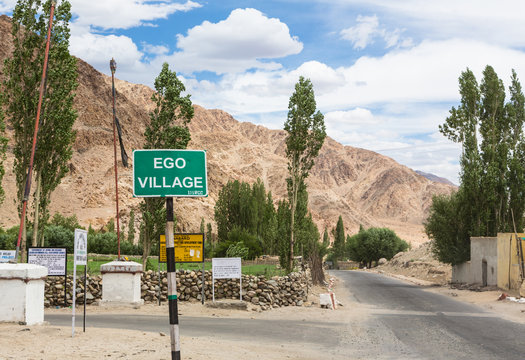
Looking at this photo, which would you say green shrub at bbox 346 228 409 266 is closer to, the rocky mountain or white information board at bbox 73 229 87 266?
the rocky mountain

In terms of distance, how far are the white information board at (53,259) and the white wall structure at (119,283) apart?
1497 mm

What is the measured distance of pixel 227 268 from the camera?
2238 centimetres

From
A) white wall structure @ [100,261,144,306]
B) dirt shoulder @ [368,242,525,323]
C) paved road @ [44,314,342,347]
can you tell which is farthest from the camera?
dirt shoulder @ [368,242,525,323]

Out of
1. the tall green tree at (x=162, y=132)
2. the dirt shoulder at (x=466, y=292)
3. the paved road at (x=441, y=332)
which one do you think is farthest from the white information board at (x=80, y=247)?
the dirt shoulder at (x=466, y=292)

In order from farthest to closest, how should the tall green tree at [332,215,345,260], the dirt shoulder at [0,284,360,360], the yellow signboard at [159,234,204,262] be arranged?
the tall green tree at [332,215,345,260], the yellow signboard at [159,234,204,262], the dirt shoulder at [0,284,360,360]

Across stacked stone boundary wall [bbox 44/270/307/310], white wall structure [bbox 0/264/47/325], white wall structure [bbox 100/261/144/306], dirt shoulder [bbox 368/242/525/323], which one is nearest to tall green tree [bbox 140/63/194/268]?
stacked stone boundary wall [bbox 44/270/307/310]

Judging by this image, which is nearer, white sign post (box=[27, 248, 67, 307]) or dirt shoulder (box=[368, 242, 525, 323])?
white sign post (box=[27, 248, 67, 307])

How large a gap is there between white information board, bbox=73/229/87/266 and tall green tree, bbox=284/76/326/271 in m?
18.9

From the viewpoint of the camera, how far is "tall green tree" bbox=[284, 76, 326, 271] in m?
31.0

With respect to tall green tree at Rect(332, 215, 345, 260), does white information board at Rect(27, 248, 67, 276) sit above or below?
above

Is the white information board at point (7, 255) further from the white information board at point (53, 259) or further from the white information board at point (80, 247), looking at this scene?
the white information board at point (80, 247)

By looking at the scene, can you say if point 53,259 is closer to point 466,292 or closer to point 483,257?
point 466,292

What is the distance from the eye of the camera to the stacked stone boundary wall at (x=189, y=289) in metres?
22.8

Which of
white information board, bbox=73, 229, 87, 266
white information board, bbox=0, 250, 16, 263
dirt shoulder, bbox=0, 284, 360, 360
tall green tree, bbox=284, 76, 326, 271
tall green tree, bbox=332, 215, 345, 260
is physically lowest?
tall green tree, bbox=332, 215, 345, 260
